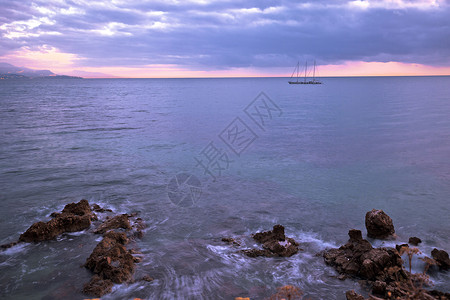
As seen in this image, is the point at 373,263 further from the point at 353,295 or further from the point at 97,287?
the point at 97,287

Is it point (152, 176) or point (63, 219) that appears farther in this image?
point (152, 176)

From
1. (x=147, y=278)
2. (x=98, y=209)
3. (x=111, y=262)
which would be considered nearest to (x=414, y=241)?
(x=147, y=278)

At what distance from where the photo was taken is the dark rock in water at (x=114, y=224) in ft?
34.4

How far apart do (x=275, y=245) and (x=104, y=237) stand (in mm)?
5242

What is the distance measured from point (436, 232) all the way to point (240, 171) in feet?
32.8

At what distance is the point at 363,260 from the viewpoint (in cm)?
805

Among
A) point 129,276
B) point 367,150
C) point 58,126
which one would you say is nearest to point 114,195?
point 129,276

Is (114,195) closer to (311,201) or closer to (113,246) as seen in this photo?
(113,246)

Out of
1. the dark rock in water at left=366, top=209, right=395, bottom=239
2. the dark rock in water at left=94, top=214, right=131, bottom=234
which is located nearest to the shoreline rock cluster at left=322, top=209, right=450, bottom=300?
the dark rock in water at left=366, top=209, right=395, bottom=239

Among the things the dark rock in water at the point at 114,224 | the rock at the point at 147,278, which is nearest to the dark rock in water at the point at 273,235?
the rock at the point at 147,278

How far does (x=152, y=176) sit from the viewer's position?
665 inches

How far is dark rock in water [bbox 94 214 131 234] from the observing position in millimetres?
10477

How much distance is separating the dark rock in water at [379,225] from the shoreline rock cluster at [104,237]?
23.8 ft

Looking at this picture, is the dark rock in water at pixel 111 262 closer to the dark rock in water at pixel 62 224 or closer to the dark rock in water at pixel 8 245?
the dark rock in water at pixel 62 224
